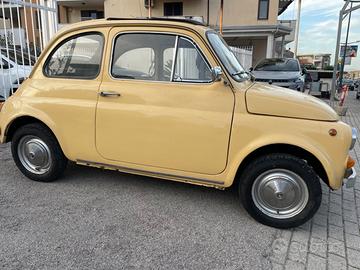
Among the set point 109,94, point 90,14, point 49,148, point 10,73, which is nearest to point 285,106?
point 109,94

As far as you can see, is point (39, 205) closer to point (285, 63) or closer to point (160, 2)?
point (285, 63)

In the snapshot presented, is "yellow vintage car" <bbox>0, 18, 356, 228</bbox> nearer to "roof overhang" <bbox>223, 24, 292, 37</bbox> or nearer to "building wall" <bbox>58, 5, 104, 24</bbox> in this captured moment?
"roof overhang" <bbox>223, 24, 292, 37</bbox>

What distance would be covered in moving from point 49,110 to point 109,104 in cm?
85

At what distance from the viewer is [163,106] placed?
344 centimetres

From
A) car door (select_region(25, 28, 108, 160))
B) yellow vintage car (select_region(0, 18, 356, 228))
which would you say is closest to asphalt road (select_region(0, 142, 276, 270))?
yellow vintage car (select_region(0, 18, 356, 228))

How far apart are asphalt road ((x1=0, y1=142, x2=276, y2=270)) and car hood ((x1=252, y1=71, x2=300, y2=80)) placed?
7.85 metres

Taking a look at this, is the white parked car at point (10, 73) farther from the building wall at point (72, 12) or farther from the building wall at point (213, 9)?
the building wall at point (72, 12)

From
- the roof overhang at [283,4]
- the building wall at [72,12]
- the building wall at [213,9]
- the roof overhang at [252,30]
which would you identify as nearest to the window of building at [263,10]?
the building wall at [213,9]

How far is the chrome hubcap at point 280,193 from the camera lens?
319 centimetres

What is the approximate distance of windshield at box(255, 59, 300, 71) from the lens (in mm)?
12070

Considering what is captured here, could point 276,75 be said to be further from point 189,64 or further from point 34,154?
point 34,154

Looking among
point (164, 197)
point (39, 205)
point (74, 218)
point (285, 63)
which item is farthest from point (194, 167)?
point (285, 63)

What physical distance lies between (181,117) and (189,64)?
23.1 inches

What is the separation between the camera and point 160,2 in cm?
2434
